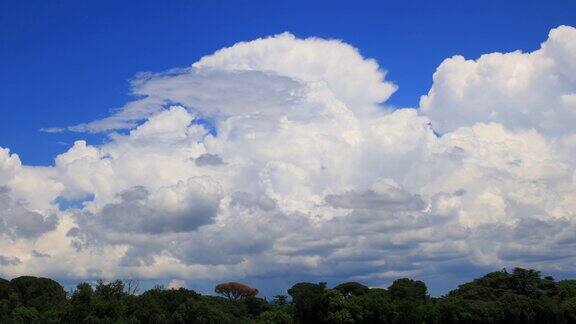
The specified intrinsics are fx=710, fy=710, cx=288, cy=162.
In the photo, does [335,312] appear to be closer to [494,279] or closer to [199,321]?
[199,321]

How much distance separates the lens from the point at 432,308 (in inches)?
5413

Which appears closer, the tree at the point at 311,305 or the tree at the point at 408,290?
the tree at the point at 311,305

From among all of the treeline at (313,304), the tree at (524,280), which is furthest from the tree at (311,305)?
the tree at (524,280)

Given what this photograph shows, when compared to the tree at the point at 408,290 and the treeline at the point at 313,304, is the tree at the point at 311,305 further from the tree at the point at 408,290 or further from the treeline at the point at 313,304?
the tree at the point at 408,290

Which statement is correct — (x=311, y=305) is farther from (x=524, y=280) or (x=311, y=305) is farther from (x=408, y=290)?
(x=524, y=280)

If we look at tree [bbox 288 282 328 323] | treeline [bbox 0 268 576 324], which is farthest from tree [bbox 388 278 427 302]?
tree [bbox 288 282 328 323]

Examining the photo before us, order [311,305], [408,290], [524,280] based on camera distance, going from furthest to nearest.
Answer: [524,280] < [408,290] < [311,305]

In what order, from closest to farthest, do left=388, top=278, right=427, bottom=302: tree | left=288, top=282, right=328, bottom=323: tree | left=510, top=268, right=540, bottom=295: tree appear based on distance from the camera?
left=288, top=282, right=328, bottom=323: tree, left=388, top=278, right=427, bottom=302: tree, left=510, top=268, right=540, bottom=295: tree

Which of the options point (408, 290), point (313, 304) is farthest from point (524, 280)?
point (313, 304)

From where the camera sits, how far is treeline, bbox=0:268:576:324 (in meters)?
112

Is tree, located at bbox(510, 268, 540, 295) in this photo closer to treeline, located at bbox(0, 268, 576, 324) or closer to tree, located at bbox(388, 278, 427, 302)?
treeline, located at bbox(0, 268, 576, 324)

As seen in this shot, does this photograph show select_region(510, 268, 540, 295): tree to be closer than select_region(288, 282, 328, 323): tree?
No

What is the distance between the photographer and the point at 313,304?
137 meters

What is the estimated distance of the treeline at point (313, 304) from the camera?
368 ft
